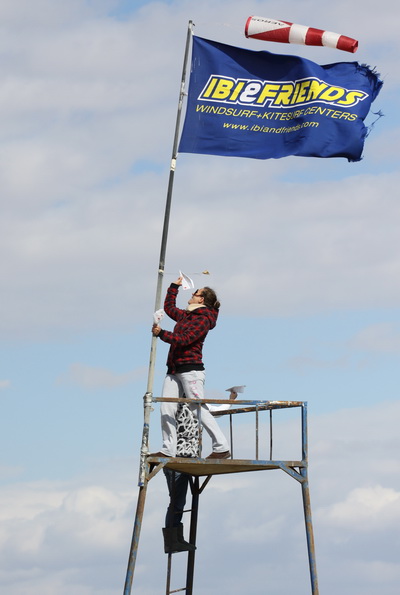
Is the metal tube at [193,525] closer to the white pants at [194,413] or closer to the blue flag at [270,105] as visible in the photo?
the white pants at [194,413]

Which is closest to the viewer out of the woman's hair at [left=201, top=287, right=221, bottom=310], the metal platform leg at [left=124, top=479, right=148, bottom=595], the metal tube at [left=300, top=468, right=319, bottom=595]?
the metal platform leg at [left=124, top=479, right=148, bottom=595]

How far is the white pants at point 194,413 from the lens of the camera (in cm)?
2350

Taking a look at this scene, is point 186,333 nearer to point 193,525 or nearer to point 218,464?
point 218,464

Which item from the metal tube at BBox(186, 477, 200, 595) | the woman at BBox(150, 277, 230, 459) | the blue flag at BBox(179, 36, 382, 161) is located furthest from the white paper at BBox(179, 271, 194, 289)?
the metal tube at BBox(186, 477, 200, 595)

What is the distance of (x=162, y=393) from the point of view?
23.6 metres

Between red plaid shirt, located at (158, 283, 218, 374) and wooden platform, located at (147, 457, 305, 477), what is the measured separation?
178 cm

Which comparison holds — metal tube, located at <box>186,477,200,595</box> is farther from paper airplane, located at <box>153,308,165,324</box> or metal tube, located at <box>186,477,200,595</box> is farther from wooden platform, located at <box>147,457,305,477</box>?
paper airplane, located at <box>153,308,165,324</box>

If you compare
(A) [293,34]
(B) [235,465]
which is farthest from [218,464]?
(A) [293,34]

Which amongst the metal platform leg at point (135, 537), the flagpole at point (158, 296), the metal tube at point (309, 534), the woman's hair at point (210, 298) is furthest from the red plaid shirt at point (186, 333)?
the metal tube at point (309, 534)

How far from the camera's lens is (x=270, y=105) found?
25.4 meters

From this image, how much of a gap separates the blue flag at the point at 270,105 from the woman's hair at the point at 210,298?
117 inches

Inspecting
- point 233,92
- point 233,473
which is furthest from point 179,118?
point 233,473

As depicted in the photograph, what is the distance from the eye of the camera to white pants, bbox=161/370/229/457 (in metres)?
23.5

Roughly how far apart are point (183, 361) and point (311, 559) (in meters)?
4.69
